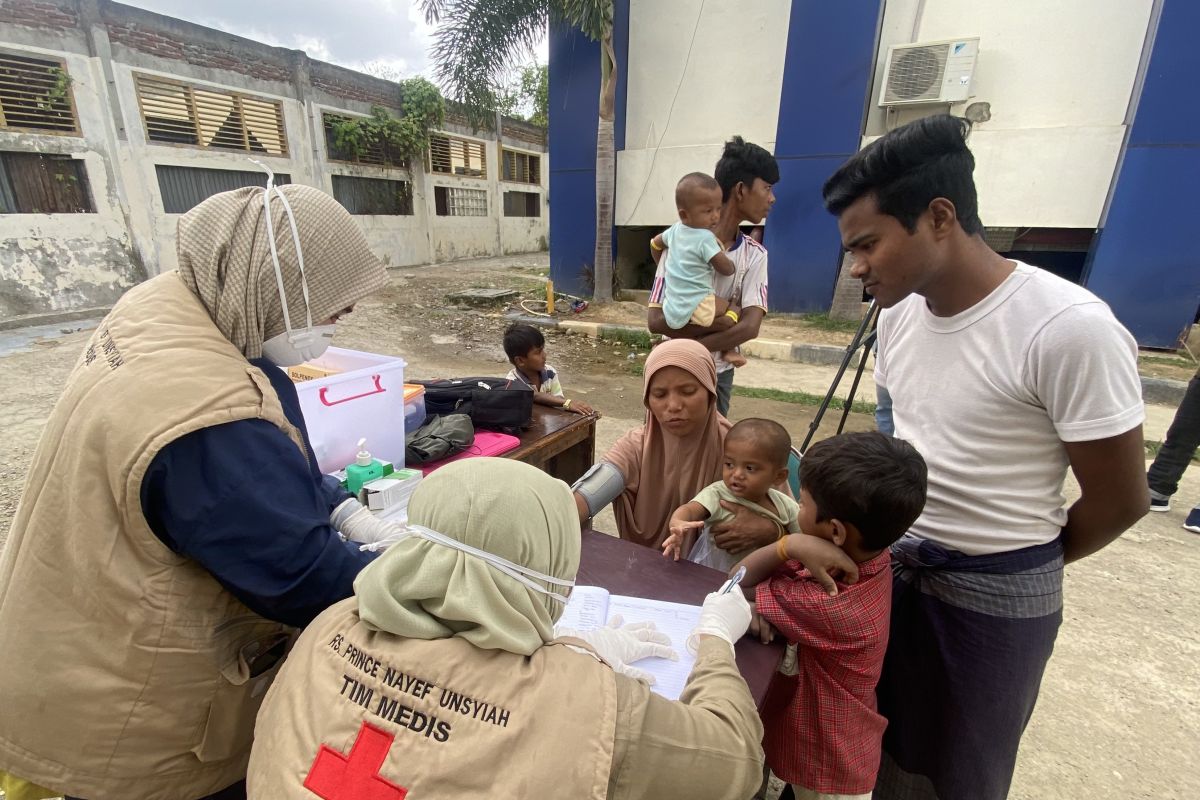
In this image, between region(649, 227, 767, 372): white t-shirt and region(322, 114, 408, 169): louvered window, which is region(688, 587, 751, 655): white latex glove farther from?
region(322, 114, 408, 169): louvered window

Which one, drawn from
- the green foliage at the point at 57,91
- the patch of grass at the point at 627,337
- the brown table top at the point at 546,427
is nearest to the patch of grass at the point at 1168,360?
the patch of grass at the point at 627,337

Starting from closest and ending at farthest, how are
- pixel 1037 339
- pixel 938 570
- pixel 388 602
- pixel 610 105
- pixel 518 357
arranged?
pixel 388 602, pixel 1037 339, pixel 938 570, pixel 518 357, pixel 610 105

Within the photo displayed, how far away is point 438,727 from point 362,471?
1.30m

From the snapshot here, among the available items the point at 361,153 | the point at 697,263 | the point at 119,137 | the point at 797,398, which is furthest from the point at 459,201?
the point at 697,263

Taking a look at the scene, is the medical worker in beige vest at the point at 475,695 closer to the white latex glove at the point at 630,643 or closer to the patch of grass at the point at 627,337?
the white latex glove at the point at 630,643

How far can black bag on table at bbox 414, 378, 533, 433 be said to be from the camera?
2.60m

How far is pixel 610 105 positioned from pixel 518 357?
736 cm

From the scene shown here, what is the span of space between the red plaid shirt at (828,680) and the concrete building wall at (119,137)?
24.8 ft

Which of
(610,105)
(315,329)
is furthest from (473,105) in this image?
(315,329)

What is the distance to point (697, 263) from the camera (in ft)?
9.17

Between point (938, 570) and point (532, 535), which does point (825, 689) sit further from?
point (532, 535)

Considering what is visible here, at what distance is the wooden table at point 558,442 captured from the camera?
255 centimetres

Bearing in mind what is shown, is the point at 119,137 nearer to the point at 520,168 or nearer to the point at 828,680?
the point at 520,168

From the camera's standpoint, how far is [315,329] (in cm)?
139
